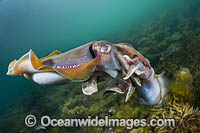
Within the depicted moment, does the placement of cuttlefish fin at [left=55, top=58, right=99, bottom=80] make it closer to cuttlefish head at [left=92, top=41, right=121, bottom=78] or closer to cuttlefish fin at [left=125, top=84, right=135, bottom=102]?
cuttlefish head at [left=92, top=41, right=121, bottom=78]

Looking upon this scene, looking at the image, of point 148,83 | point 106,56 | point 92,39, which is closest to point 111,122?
point 148,83

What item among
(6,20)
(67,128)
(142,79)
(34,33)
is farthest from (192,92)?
(34,33)

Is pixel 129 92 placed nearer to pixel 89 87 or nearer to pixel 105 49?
pixel 89 87

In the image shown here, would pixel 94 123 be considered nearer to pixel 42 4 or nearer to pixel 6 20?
pixel 6 20

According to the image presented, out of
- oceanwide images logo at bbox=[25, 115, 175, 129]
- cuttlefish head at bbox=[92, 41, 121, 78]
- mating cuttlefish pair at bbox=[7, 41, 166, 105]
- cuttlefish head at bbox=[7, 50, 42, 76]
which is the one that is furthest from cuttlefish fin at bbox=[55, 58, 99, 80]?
oceanwide images logo at bbox=[25, 115, 175, 129]

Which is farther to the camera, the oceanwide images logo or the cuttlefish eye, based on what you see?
the oceanwide images logo

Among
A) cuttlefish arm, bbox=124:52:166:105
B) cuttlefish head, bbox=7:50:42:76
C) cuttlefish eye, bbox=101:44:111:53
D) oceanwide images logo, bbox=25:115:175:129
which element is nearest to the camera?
cuttlefish head, bbox=7:50:42:76

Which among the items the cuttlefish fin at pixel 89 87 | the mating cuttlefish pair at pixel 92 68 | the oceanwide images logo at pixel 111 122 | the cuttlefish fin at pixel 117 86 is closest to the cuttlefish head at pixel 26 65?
the mating cuttlefish pair at pixel 92 68
